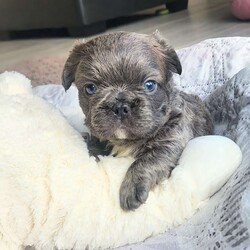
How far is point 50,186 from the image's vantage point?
1.17 m

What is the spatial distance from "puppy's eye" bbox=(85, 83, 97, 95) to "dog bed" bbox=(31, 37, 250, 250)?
0.42m

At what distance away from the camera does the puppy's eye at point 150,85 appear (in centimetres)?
129

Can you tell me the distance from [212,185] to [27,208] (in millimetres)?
446

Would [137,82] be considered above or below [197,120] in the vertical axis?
above

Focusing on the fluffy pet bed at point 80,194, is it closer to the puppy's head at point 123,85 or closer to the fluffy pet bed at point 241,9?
the puppy's head at point 123,85

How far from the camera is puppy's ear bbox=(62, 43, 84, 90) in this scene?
140 cm

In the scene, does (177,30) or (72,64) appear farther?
(177,30)

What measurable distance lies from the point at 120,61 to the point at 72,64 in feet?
0.73

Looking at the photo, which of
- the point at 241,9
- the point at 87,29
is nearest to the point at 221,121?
the point at 241,9

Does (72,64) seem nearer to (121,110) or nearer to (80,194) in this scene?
(121,110)

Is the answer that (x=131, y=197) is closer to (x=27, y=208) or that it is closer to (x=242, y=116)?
(x=27, y=208)

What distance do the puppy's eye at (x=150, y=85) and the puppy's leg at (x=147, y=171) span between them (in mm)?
150

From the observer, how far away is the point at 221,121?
1746 millimetres

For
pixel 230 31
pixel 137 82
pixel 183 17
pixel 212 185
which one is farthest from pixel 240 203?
pixel 183 17
